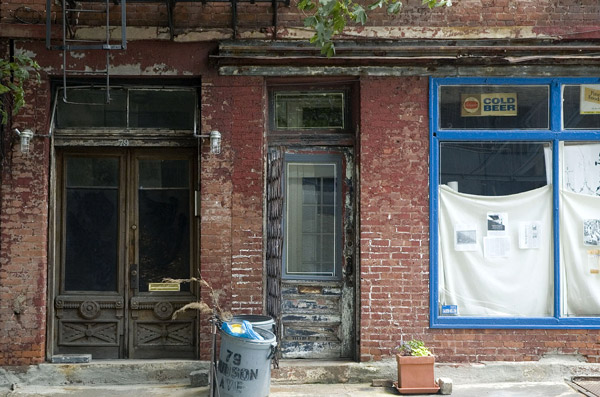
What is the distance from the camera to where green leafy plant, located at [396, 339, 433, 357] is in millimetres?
7797

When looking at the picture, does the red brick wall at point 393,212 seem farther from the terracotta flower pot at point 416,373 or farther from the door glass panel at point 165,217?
the door glass panel at point 165,217

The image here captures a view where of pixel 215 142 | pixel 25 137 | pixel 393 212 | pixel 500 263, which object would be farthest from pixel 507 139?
pixel 25 137

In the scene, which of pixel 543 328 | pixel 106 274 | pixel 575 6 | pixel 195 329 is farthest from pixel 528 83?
pixel 106 274

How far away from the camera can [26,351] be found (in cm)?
816

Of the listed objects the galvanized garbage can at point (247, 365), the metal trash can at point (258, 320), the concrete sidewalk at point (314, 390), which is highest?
the metal trash can at point (258, 320)

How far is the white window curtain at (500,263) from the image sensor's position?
839 centimetres

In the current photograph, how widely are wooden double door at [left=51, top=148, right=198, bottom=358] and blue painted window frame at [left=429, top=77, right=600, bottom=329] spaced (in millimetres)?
2901

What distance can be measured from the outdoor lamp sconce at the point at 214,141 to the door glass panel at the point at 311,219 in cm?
95

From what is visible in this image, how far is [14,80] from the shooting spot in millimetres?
8180

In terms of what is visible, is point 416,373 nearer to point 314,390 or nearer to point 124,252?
point 314,390

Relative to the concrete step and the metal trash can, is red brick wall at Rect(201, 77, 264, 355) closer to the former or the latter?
the concrete step

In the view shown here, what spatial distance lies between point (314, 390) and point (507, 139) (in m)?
3.72

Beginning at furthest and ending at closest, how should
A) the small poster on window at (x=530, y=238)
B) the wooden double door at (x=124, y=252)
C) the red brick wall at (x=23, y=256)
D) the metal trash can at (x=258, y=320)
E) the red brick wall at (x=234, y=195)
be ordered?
the wooden double door at (x=124, y=252) → the small poster on window at (x=530, y=238) → the red brick wall at (x=234, y=195) → the red brick wall at (x=23, y=256) → the metal trash can at (x=258, y=320)

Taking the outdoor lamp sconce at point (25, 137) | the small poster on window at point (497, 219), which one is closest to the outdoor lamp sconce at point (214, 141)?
the outdoor lamp sconce at point (25, 137)
